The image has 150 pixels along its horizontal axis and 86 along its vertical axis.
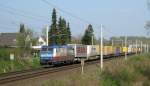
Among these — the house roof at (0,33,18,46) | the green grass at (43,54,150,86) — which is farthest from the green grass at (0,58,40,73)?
the house roof at (0,33,18,46)

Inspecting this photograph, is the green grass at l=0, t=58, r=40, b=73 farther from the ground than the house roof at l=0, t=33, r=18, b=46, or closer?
closer

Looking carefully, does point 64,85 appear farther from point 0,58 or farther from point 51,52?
point 0,58

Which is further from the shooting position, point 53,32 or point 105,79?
point 53,32

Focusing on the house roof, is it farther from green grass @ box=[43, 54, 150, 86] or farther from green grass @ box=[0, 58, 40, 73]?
green grass @ box=[43, 54, 150, 86]

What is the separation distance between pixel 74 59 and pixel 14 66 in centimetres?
1358

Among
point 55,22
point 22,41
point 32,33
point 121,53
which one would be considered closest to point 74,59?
point 22,41

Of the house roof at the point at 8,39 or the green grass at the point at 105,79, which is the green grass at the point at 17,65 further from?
the house roof at the point at 8,39

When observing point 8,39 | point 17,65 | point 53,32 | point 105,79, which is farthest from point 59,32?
point 105,79

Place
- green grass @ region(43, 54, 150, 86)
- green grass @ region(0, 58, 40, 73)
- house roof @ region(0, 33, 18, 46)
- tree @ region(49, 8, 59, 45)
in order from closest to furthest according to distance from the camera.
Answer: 1. green grass @ region(43, 54, 150, 86)
2. green grass @ region(0, 58, 40, 73)
3. tree @ region(49, 8, 59, 45)
4. house roof @ region(0, 33, 18, 46)

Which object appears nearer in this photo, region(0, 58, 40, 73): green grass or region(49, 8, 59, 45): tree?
region(0, 58, 40, 73): green grass

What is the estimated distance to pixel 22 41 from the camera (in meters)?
88.6

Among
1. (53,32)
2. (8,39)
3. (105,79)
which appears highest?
(53,32)

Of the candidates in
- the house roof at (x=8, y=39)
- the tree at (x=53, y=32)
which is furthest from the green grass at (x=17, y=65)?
the house roof at (x=8, y=39)

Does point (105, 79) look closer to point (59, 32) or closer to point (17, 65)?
point (17, 65)
